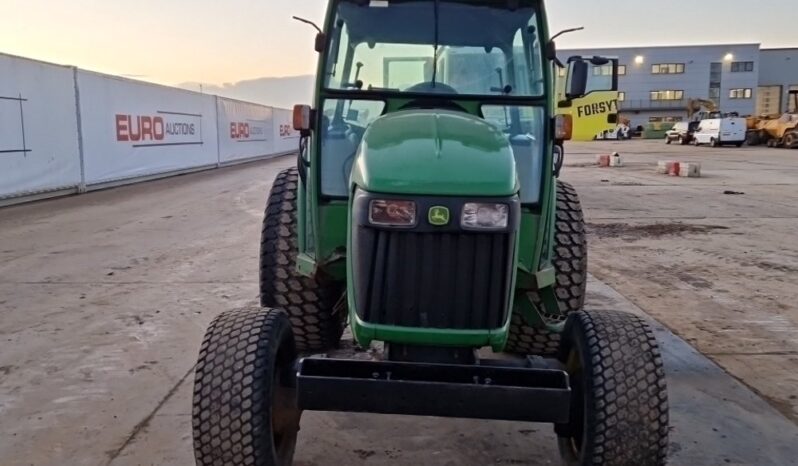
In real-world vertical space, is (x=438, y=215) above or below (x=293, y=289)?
above

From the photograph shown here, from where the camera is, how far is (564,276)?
4074 millimetres

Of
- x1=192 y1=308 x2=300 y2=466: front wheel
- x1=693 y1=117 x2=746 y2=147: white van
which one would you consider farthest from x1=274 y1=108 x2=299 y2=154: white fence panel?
x1=192 y1=308 x2=300 y2=466: front wheel

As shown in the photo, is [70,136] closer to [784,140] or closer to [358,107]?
[358,107]

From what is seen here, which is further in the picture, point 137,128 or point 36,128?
point 137,128

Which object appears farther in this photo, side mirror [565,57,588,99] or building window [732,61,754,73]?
building window [732,61,754,73]

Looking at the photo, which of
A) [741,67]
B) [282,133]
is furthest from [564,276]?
[741,67]

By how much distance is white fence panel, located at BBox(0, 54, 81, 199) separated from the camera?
39.9 feet

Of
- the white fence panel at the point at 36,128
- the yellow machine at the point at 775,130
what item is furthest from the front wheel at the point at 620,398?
the yellow machine at the point at 775,130

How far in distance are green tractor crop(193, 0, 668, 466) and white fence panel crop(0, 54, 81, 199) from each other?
35.5 ft

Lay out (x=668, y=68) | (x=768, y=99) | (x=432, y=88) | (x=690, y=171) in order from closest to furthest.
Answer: (x=432, y=88), (x=690, y=171), (x=668, y=68), (x=768, y=99)

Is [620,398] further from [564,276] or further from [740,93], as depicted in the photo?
[740,93]

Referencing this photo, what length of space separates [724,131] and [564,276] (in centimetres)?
3834

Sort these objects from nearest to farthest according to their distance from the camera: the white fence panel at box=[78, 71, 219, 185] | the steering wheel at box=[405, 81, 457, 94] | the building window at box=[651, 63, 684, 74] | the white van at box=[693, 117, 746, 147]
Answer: the steering wheel at box=[405, 81, 457, 94], the white fence panel at box=[78, 71, 219, 185], the white van at box=[693, 117, 746, 147], the building window at box=[651, 63, 684, 74]

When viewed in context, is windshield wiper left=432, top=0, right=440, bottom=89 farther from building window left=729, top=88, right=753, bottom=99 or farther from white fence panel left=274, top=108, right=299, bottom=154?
building window left=729, top=88, right=753, bottom=99
